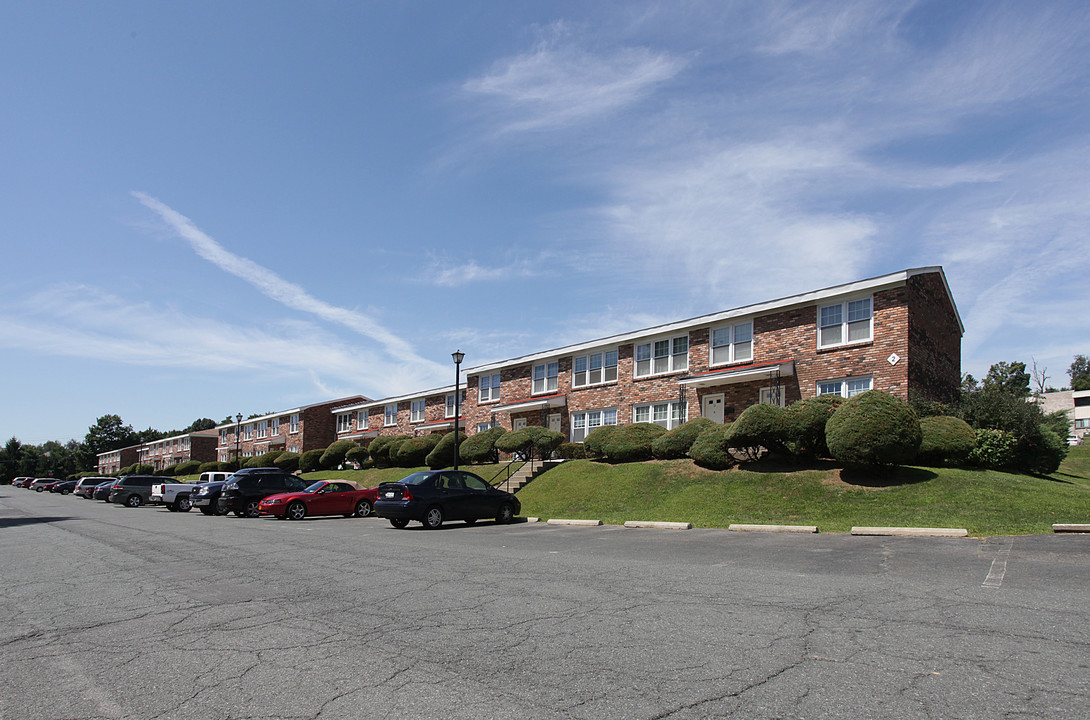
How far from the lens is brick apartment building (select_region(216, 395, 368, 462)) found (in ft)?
204

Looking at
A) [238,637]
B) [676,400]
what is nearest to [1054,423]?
[676,400]

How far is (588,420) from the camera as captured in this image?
1325 inches

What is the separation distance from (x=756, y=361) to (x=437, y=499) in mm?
14137

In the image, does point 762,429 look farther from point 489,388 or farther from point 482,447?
point 489,388

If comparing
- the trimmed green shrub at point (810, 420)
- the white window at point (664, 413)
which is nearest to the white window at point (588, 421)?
the white window at point (664, 413)

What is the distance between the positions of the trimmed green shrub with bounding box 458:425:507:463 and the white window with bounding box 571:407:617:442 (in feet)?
11.7

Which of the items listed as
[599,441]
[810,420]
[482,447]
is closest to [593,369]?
[599,441]

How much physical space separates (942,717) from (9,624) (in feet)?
26.8

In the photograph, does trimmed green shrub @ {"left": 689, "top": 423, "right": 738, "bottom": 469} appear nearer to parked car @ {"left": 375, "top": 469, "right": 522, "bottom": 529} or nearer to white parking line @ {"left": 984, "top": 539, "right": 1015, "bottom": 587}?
parked car @ {"left": 375, "top": 469, "right": 522, "bottom": 529}

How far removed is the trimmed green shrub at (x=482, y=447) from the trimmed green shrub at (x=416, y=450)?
16.0 feet

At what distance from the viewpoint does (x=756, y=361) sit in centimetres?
2608

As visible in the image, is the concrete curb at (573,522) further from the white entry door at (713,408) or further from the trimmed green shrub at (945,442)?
the white entry door at (713,408)

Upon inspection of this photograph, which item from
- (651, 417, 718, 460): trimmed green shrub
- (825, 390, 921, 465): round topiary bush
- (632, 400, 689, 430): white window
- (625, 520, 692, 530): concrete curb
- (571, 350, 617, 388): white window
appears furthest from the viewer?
(571, 350, 617, 388): white window

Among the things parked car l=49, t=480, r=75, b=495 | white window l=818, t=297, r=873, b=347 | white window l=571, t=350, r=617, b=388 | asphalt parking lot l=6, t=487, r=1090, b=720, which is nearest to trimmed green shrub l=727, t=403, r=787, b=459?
white window l=818, t=297, r=873, b=347
